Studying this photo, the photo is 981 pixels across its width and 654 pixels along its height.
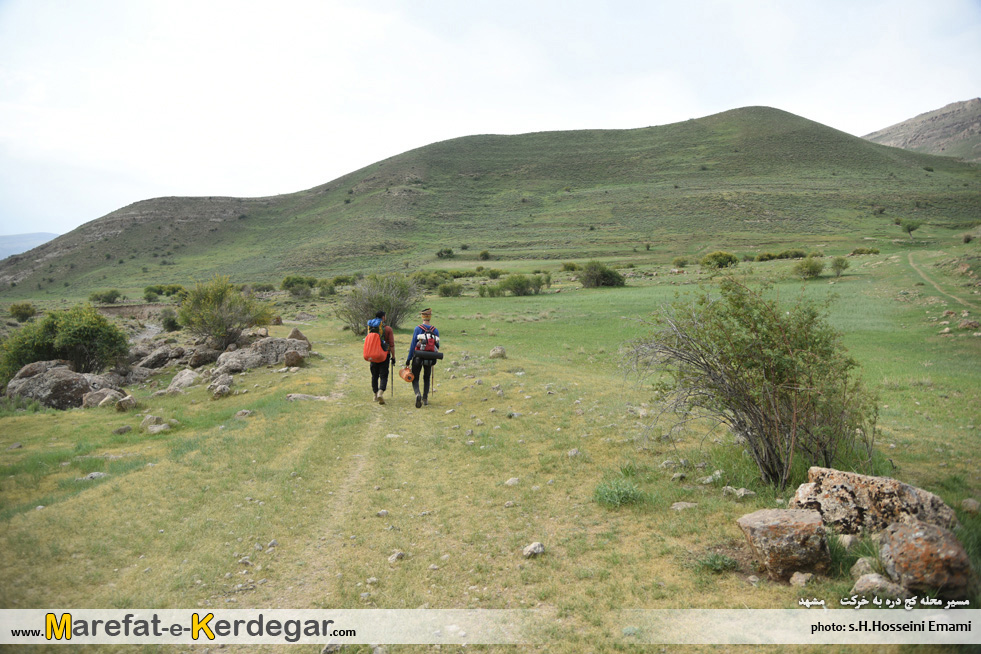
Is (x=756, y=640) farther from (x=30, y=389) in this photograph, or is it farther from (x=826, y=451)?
(x=30, y=389)

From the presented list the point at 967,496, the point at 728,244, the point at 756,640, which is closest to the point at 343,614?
the point at 756,640

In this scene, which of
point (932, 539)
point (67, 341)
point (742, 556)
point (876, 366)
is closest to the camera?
point (932, 539)

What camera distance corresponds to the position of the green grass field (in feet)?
14.4

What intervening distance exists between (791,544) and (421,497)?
4376mm

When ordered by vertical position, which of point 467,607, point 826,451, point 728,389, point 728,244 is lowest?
point 467,607

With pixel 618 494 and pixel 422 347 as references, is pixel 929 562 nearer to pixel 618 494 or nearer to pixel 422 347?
pixel 618 494

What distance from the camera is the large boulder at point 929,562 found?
3291mm

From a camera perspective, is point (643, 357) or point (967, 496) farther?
point (643, 357)

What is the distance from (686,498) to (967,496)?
9.34 ft

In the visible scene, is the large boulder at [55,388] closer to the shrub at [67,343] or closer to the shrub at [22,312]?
the shrub at [67,343]

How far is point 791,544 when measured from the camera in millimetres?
3979

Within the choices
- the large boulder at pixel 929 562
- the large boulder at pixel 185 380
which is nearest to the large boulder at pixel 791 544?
the large boulder at pixel 929 562

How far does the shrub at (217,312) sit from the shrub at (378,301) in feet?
14.2

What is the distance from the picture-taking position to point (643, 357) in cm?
672
